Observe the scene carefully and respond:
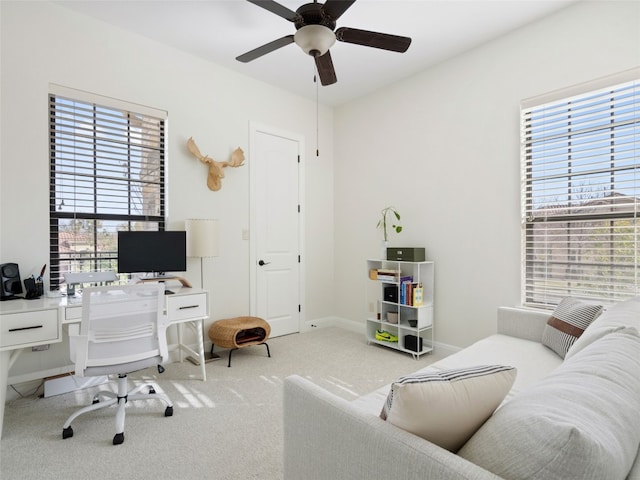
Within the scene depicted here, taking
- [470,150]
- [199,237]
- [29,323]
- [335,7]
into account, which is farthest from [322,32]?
[29,323]

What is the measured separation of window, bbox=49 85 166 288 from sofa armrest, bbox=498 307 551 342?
3.17m

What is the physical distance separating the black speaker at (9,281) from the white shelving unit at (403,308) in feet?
10.2

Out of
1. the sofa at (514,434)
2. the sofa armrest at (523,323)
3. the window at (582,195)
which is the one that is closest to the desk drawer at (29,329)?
the sofa at (514,434)

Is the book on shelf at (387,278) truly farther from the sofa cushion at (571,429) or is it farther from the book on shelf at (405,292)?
the sofa cushion at (571,429)

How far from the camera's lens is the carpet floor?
1.82 meters

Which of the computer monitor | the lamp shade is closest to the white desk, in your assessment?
the computer monitor

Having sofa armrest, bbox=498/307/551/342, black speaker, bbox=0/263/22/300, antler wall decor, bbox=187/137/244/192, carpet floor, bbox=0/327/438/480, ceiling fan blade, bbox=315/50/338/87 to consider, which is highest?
ceiling fan blade, bbox=315/50/338/87

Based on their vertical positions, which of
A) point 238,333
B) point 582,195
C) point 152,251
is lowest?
point 238,333

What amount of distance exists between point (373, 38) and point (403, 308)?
108 inches

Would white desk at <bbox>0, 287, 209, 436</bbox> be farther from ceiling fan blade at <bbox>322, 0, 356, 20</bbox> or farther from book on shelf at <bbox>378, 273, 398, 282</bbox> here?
book on shelf at <bbox>378, 273, 398, 282</bbox>

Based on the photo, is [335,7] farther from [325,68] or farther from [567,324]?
[567,324]

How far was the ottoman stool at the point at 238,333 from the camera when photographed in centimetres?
329

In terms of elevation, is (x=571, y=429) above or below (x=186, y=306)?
above

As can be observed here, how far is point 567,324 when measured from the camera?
7.20ft
